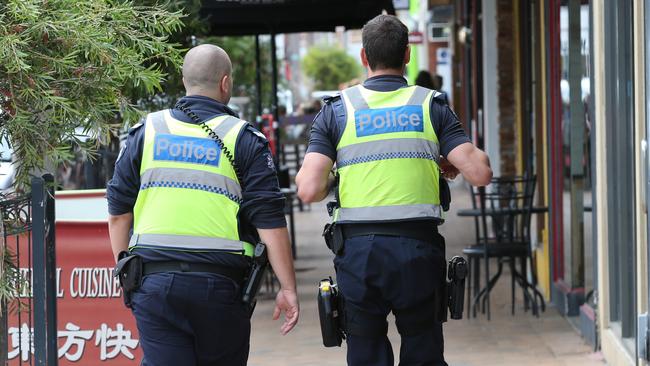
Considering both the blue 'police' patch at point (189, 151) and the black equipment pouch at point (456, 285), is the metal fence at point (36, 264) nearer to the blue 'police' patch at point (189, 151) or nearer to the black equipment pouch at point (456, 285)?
the blue 'police' patch at point (189, 151)

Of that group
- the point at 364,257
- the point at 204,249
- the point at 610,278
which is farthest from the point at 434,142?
the point at 610,278

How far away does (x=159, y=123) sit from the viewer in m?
4.74

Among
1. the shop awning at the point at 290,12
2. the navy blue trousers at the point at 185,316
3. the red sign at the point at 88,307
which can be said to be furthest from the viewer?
the shop awning at the point at 290,12

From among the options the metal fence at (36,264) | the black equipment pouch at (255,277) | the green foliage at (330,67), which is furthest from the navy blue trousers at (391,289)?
the green foliage at (330,67)

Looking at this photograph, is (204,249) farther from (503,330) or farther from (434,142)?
(503,330)

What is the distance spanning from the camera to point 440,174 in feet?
17.0

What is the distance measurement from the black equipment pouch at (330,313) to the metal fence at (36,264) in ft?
4.23

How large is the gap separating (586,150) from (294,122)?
1291cm

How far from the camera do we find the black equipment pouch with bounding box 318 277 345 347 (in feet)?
16.9

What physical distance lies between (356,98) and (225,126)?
68cm

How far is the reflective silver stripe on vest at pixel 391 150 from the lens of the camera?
5.05 m

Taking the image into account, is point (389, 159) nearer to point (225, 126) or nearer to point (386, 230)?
point (386, 230)

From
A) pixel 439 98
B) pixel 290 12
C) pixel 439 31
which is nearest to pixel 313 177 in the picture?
pixel 439 98

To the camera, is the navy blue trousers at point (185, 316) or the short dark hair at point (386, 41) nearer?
the navy blue trousers at point (185, 316)
